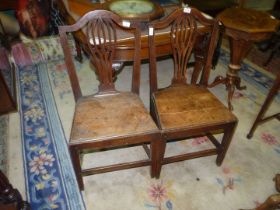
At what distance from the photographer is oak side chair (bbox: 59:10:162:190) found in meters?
1.40

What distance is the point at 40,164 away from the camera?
1.78 metres

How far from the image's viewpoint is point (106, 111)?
156 centimetres

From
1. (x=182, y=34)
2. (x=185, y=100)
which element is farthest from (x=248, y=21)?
(x=185, y=100)

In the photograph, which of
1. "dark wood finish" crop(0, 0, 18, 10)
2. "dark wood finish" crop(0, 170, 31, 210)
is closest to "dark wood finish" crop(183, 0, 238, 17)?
"dark wood finish" crop(0, 0, 18, 10)

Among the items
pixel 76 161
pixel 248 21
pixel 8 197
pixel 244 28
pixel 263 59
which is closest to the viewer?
pixel 8 197

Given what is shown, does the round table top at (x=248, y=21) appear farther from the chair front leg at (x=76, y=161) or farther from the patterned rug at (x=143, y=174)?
the chair front leg at (x=76, y=161)

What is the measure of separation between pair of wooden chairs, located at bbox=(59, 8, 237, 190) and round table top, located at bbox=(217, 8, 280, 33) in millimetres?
485

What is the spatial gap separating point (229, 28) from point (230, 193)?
4.21 feet

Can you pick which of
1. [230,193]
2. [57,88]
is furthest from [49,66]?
[230,193]

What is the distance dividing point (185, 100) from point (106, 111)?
21.8 inches

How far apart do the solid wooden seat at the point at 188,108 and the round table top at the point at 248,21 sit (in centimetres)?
62

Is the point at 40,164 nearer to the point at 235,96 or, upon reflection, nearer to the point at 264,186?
the point at 264,186

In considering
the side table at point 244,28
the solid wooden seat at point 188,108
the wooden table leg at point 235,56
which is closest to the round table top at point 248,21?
the side table at point 244,28

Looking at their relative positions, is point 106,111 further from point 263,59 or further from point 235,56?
point 263,59
